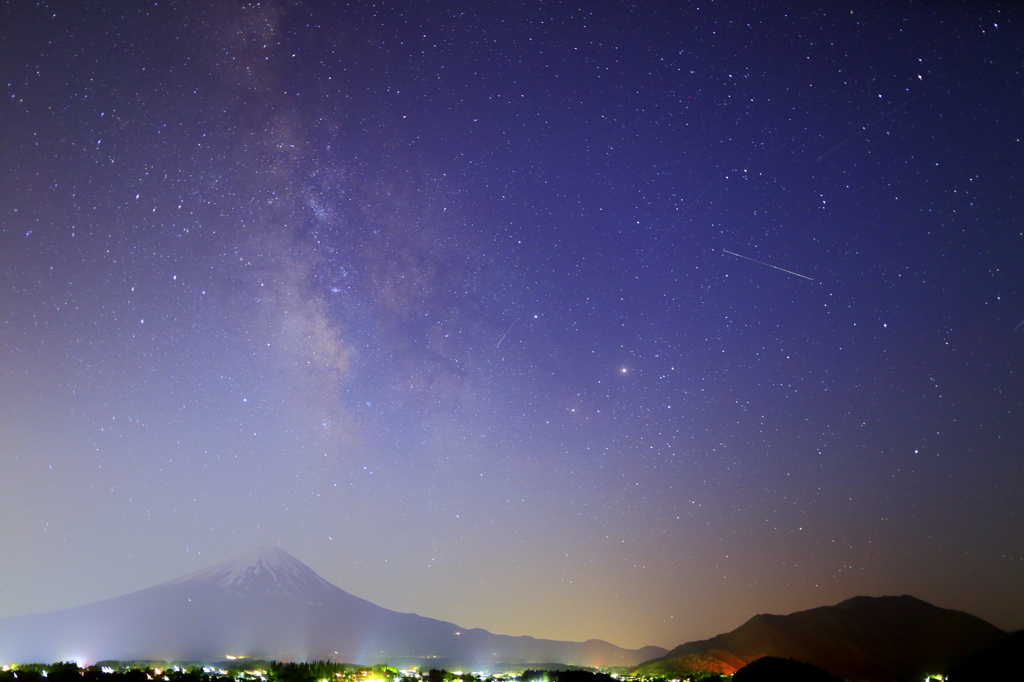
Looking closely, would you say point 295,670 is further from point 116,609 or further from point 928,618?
point 116,609

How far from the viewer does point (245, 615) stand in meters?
197

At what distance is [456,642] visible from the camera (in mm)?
197625

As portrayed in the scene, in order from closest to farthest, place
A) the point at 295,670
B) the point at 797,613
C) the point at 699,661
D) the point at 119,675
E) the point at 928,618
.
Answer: the point at 119,675, the point at 295,670, the point at 699,661, the point at 797,613, the point at 928,618

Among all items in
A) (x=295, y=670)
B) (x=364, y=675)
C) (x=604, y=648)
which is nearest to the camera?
(x=295, y=670)

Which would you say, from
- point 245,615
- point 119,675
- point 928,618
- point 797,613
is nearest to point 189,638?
point 245,615

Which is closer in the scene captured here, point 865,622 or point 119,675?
point 119,675

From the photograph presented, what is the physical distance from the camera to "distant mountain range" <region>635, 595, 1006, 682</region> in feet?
304

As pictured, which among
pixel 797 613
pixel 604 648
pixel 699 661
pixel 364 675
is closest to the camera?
pixel 364 675

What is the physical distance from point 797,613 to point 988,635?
24.6 metres

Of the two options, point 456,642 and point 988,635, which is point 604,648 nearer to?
point 456,642

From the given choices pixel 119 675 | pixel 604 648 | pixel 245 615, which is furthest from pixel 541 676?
pixel 245 615

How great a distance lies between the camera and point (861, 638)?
353ft

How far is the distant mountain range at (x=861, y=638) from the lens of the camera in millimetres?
92600

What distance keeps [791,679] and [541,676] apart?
17600mm
